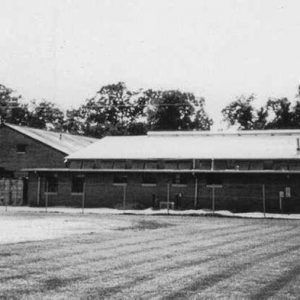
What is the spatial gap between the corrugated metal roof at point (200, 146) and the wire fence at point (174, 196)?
113 inches

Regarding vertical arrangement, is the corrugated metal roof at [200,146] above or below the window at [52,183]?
above

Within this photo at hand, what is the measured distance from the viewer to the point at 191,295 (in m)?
8.88

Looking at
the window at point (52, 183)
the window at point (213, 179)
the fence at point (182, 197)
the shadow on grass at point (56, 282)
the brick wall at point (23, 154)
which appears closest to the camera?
the shadow on grass at point (56, 282)

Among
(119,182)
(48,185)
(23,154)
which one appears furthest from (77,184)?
(23,154)

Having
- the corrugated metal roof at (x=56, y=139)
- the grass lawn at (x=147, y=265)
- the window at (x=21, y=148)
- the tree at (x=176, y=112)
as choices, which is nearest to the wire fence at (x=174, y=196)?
the window at (x=21, y=148)

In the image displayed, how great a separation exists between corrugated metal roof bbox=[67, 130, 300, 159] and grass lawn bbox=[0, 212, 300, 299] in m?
22.1

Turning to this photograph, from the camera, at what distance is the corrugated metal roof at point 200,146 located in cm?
4231

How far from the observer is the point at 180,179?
41.2 metres

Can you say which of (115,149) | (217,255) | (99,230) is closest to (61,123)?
(115,149)

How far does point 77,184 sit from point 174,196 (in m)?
8.25

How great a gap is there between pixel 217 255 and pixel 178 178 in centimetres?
2705

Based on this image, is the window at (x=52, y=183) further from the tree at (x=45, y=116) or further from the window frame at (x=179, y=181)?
the tree at (x=45, y=116)

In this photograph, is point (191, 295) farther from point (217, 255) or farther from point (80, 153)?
point (80, 153)

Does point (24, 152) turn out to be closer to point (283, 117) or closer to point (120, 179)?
point (120, 179)
